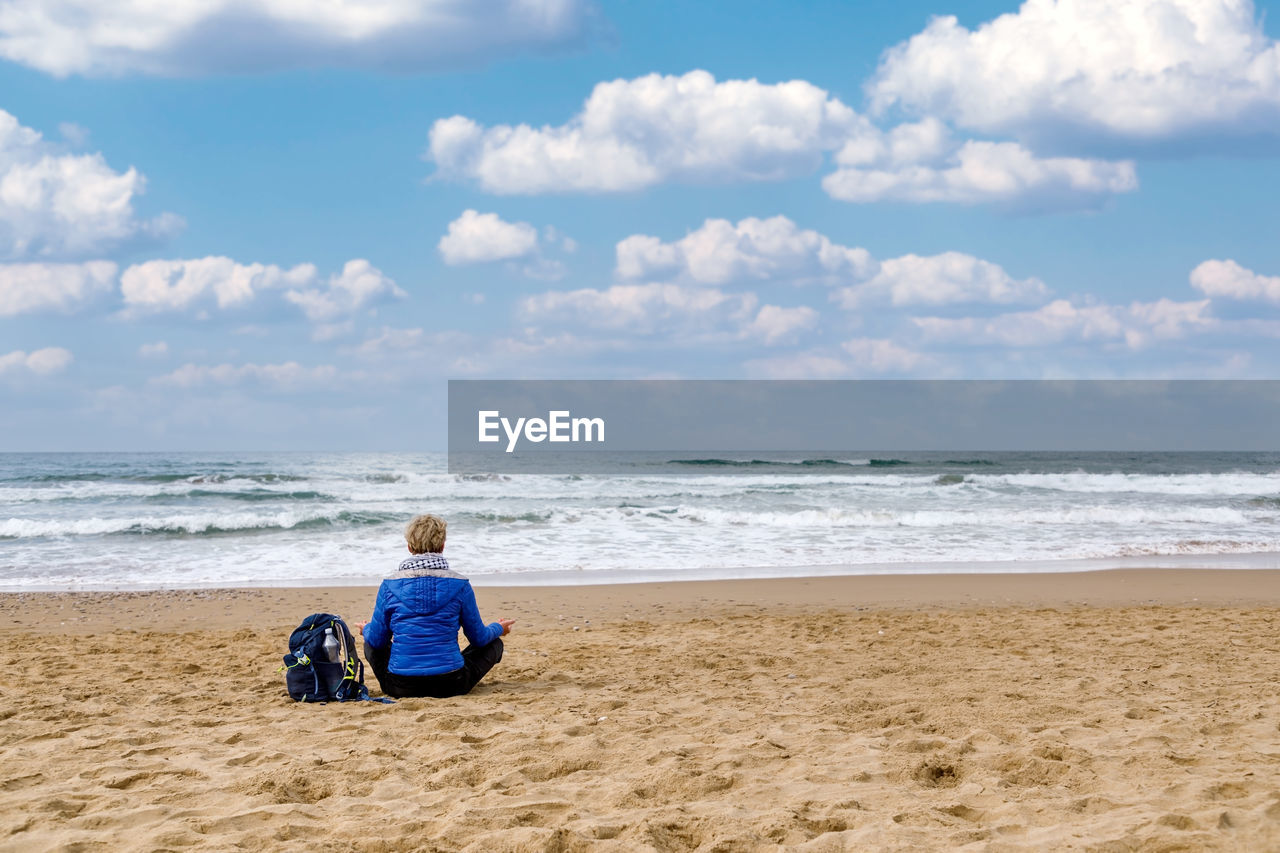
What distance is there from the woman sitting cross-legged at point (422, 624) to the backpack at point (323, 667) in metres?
0.14

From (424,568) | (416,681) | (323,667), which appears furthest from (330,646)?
(424,568)

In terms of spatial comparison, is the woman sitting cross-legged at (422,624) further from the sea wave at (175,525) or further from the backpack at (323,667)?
the sea wave at (175,525)

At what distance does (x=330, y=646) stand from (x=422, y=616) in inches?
23.8

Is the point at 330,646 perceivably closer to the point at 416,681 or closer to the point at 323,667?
the point at 323,667

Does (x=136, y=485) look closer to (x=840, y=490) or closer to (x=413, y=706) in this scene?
(x=840, y=490)

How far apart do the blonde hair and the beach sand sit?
37.0 inches

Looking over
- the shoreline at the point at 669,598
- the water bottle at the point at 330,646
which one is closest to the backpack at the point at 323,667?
the water bottle at the point at 330,646

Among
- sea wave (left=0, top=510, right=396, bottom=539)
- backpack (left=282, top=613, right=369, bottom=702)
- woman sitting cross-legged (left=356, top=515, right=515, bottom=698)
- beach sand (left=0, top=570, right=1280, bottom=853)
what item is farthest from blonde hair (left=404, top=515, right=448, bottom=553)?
sea wave (left=0, top=510, right=396, bottom=539)

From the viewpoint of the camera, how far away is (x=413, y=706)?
5.05 metres

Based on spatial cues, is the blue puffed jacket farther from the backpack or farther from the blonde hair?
the backpack

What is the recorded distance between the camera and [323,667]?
5.27m

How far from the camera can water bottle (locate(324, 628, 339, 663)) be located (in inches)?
208

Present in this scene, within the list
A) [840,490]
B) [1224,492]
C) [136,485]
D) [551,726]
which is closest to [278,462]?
[136,485]

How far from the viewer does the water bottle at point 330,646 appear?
528 cm
